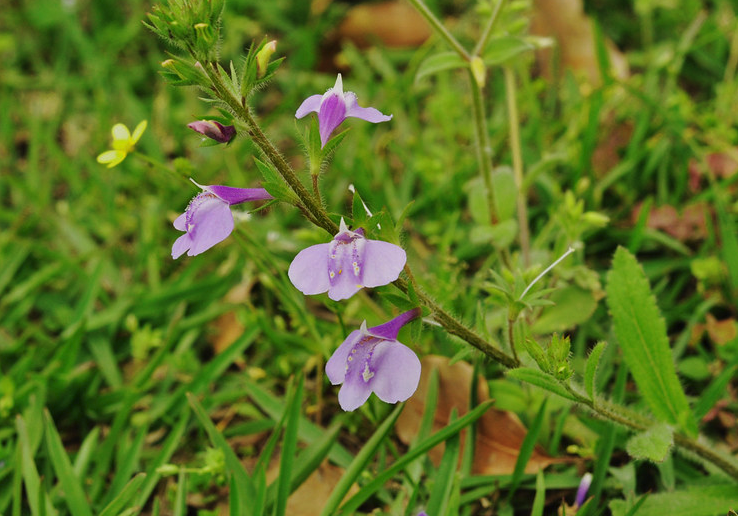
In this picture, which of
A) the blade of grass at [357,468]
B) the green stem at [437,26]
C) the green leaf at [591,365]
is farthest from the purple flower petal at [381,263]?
the green stem at [437,26]

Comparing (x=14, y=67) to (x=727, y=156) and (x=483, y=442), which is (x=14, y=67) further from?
(x=727, y=156)

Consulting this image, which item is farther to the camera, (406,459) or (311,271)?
(406,459)

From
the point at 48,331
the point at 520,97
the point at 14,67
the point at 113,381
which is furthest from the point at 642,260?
the point at 14,67

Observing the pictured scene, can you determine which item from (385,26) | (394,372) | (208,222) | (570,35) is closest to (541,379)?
(394,372)

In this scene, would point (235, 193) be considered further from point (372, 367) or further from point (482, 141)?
point (482, 141)

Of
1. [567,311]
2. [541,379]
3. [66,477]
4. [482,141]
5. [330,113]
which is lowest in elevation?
[66,477]
